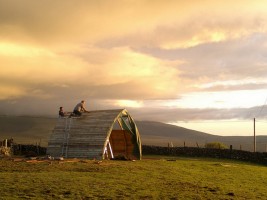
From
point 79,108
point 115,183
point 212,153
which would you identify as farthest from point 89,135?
point 212,153

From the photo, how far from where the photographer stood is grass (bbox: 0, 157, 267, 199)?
1473cm

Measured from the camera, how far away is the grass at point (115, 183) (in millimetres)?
14727

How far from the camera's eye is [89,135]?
29.2 metres

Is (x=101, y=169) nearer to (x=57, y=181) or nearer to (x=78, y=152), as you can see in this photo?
(x=57, y=181)

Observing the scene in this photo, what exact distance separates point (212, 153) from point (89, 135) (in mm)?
21046

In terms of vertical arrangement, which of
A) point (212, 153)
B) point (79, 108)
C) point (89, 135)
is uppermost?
point (79, 108)

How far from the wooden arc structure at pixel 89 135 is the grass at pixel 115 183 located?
15.2 feet

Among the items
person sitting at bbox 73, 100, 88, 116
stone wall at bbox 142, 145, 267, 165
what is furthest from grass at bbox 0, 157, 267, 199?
stone wall at bbox 142, 145, 267, 165

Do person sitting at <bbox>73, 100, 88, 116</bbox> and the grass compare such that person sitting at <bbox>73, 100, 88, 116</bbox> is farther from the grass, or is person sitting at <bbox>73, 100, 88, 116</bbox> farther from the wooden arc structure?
the grass

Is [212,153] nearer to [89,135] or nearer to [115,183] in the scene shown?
[89,135]

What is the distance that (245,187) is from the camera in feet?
64.2

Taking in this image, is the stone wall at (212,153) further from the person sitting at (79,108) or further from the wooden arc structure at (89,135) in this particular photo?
the person sitting at (79,108)

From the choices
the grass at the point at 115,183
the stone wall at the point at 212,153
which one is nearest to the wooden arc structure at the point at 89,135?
the grass at the point at 115,183

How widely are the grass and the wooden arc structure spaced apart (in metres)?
4.62
